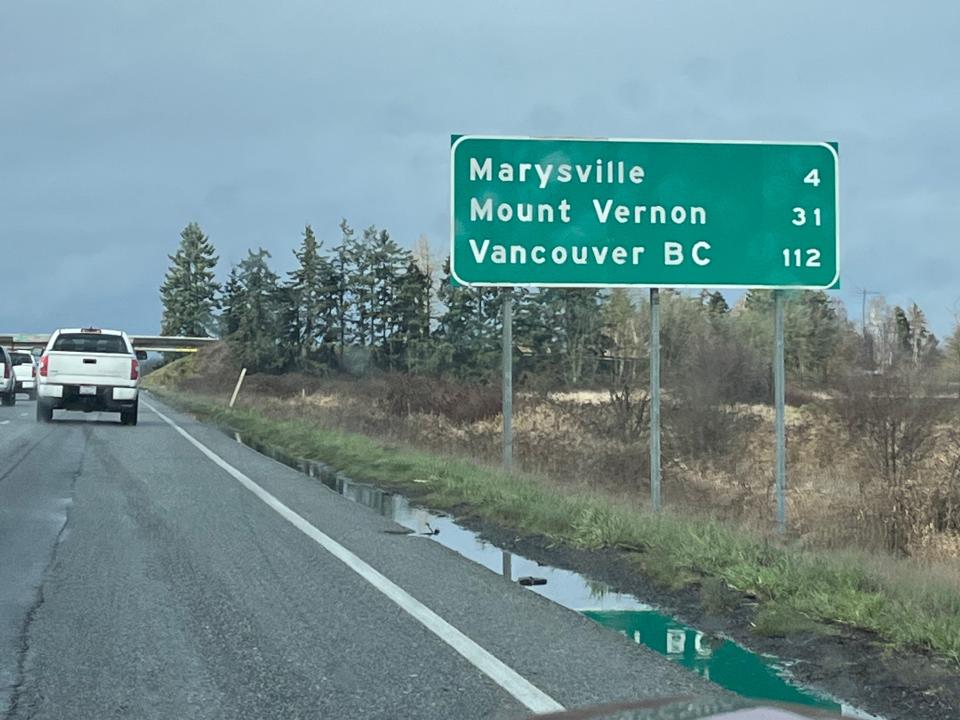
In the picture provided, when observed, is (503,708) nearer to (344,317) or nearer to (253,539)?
(253,539)

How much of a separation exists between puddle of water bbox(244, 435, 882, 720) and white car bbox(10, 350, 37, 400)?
45371mm

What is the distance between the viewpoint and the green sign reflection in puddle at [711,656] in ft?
19.4

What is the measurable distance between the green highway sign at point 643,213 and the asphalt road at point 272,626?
3649 mm

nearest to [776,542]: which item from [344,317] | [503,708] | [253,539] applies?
[253,539]

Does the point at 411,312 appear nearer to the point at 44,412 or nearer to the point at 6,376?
the point at 6,376

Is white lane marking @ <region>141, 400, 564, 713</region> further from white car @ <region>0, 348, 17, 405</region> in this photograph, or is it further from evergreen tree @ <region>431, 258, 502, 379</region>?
evergreen tree @ <region>431, 258, 502, 379</region>

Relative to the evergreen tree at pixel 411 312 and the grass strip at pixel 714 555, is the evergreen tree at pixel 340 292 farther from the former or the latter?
the grass strip at pixel 714 555

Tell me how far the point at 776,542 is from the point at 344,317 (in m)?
71.6

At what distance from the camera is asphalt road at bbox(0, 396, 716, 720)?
568 cm

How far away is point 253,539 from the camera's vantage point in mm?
10625

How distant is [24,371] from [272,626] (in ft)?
166

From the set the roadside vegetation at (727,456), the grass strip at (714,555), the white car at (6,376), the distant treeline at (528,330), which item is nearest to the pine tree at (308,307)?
the distant treeline at (528,330)

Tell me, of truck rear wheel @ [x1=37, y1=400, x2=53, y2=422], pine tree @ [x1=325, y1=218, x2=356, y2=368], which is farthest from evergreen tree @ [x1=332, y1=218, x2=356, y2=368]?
truck rear wheel @ [x1=37, y1=400, x2=53, y2=422]

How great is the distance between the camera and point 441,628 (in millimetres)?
7148
